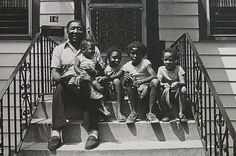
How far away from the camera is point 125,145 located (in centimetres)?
479

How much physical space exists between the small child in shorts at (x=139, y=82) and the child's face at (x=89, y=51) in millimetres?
487

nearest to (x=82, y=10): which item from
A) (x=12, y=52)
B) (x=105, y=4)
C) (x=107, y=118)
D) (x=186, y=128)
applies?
(x=105, y=4)

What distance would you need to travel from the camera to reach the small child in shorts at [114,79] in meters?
5.14

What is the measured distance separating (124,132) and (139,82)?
2.23 feet

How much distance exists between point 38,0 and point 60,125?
3017mm

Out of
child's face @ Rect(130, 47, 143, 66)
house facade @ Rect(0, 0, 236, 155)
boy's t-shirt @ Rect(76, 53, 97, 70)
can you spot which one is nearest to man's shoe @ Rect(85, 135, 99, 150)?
boy's t-shirt @ Rect(76, 53, 97, 70)

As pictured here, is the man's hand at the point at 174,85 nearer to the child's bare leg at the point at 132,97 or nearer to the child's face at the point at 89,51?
the child's bare leg at the point at 132,97

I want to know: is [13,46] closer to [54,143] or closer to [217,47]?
[54,143]

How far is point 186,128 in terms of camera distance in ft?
16.5

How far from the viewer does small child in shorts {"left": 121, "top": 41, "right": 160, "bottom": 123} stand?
16.5 feet

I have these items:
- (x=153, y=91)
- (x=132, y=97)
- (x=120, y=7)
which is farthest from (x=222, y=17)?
(x=132, y=97)

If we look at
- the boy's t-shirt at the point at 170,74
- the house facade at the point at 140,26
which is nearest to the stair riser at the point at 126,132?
the boy's t-shirt at the point at 170,74

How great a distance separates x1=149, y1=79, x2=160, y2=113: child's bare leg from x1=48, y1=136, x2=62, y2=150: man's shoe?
1175 mm

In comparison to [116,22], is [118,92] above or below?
below
